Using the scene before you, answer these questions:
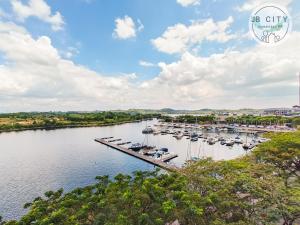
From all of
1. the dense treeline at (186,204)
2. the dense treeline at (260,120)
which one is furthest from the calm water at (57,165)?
the dense treeline at (260,120)

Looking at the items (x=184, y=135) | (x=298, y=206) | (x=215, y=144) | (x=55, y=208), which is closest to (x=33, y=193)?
(x=55, y=208)

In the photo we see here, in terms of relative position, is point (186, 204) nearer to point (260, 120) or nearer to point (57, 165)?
point (57, 165)

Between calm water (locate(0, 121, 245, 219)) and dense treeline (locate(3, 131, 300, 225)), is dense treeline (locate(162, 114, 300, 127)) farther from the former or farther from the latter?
dense treeline (locate(3, 131, 300, 225))

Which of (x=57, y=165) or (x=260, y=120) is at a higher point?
(x=260, y=120)

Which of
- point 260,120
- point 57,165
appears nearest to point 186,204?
point 57,165

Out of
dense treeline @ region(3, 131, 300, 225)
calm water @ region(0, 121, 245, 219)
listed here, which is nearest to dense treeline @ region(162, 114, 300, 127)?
calm water @ region(0, 121, 245, 219)

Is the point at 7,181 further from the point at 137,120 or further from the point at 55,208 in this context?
the point at 137,120

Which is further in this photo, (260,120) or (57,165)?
(260,120)

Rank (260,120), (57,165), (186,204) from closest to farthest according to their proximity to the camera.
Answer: (186,204), (57,165), (260,120)

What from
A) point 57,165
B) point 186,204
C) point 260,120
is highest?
point 260,120

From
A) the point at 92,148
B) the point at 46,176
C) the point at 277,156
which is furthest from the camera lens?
the point at 92,148

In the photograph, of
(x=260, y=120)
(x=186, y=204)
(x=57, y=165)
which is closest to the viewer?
(x=186, y=204)
